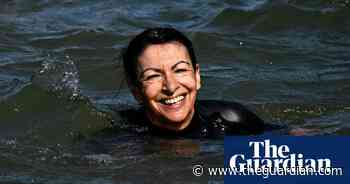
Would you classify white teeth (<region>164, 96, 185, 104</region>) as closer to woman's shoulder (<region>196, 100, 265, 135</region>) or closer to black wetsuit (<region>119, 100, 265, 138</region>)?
black wetsuit (<region>119, 100, 265, 138</region>)

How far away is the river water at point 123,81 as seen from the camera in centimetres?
645

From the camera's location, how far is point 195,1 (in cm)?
1138

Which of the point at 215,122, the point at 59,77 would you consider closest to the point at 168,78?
the point at 215,122

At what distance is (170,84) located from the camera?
6.16 meters

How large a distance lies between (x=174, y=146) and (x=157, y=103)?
0.36 metres

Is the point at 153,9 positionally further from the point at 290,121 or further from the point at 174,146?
the point at 174,146

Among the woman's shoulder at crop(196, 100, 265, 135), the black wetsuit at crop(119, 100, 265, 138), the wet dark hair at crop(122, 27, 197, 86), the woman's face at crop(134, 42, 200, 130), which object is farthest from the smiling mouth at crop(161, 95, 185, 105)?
the woman's shoulder at crop(196, 100, 265, 135)

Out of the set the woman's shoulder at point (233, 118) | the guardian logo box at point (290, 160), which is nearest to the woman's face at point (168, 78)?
the woman's shoulder at point (233, 118)

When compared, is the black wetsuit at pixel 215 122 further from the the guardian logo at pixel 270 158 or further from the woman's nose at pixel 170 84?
the the guardian logo at pixel 270 158

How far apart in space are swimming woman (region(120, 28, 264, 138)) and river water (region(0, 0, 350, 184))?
113mm

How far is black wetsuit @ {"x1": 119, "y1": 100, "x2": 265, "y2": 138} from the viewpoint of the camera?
660cm

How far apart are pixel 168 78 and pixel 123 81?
131 cm

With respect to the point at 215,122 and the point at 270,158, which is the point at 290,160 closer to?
the point at 270,158

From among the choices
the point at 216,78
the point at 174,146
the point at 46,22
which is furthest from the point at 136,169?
the point at 46,22
